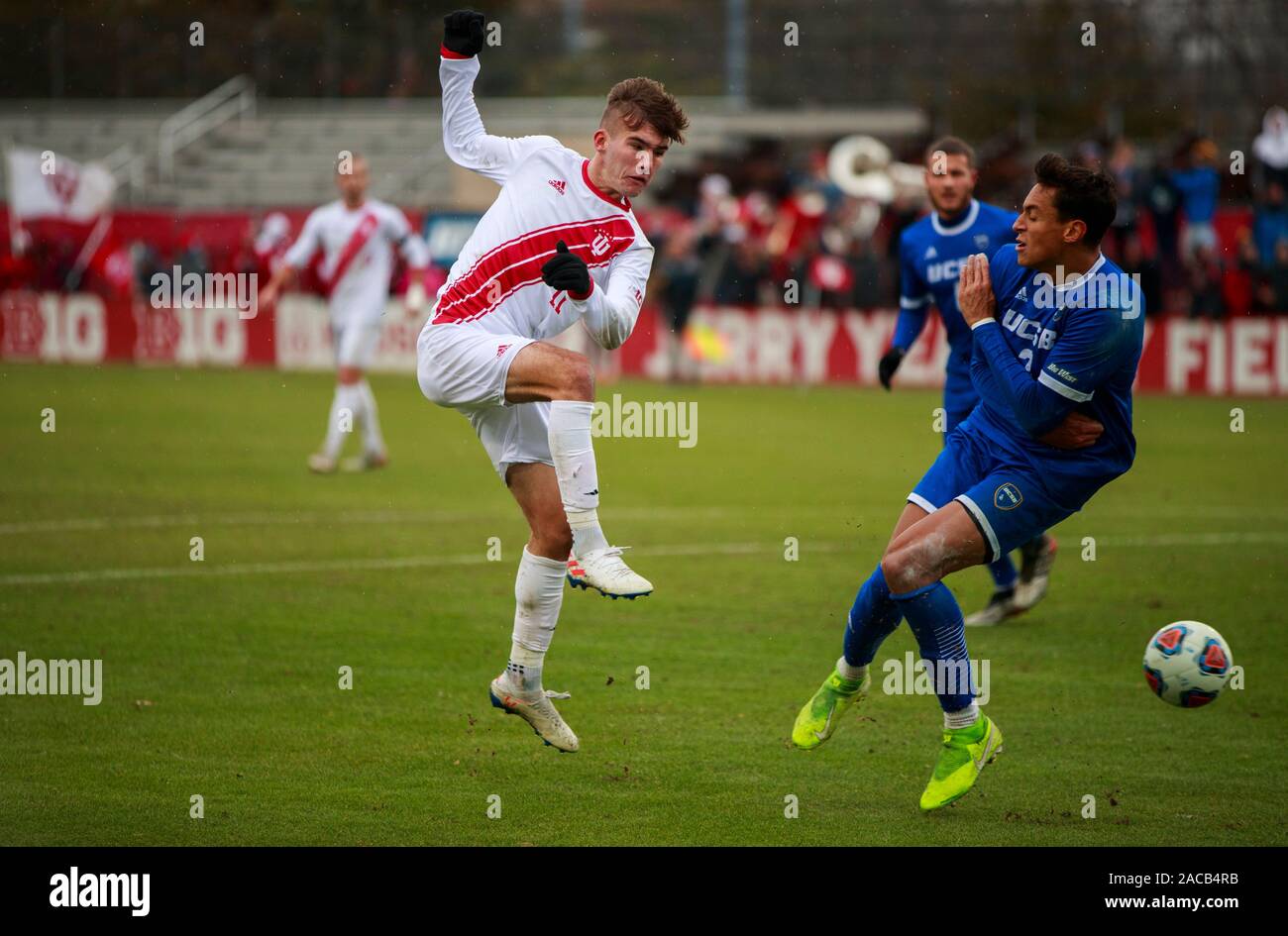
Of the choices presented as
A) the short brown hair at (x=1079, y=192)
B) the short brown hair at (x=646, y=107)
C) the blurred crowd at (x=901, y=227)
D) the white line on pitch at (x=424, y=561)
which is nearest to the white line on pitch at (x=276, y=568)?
the white line on pitch at (x=424, y=561)

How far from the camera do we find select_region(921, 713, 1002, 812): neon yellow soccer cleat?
6.22 metres

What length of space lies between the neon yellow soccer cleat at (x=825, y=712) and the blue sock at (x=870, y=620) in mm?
109

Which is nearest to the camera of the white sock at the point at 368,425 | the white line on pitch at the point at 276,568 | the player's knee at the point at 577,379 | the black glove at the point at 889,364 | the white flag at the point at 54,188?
the player's knee at the point at 577,379

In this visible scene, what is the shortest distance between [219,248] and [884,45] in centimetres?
1364

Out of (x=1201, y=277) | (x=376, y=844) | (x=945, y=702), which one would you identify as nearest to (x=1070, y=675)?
(x=945, y=702)

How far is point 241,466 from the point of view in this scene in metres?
16.0

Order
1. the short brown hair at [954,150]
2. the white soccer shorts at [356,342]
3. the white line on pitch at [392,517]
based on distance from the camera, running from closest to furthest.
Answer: the short brown hair at [954,150] → the white line on pitch at [392,517] → the white soccer shorts at [356,342]

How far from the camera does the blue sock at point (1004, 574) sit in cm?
966

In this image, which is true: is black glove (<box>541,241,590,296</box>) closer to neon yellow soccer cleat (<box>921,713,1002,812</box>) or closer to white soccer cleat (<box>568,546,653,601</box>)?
white soccer cleat (<box>568,546,653,601</box>)

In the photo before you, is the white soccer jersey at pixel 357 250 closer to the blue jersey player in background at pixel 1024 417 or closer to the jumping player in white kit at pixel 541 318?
the jumping player in white kit at pixel 541 318

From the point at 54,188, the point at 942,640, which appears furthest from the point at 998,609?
the point at 54,188

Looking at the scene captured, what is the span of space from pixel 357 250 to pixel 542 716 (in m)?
9.85

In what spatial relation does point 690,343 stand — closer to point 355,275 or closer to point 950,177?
point 355,275

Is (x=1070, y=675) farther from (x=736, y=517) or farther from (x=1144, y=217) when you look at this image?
(x=1144, y=217)
